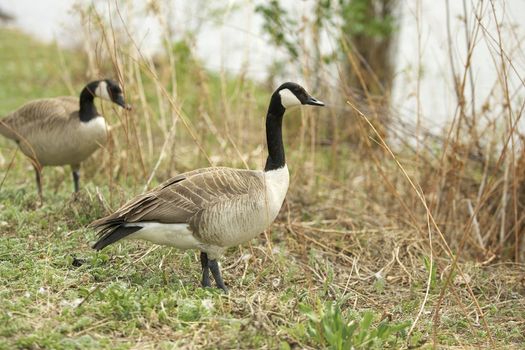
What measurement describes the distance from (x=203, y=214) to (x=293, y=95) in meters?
1.08

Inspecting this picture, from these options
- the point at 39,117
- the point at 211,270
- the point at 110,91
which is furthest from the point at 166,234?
the point at 39,117

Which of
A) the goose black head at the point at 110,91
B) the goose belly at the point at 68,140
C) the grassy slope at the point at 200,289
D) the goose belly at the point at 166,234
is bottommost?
the grassy slope at the point at 200,289

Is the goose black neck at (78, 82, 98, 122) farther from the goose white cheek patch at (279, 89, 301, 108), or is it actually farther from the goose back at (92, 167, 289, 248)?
the goose white cheek patch at (279, 89, 301, 108)

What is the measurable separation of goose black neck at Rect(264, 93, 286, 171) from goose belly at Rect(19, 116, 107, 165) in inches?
77.2

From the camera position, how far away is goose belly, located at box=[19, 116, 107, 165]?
20.9ft

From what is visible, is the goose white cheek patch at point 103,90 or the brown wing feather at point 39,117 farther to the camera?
the brown wing feather at point 39,117

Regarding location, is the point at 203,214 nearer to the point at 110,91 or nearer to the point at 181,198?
the point at 181,198

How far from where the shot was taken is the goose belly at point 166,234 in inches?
174

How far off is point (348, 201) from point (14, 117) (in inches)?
129

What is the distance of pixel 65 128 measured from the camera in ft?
21.1

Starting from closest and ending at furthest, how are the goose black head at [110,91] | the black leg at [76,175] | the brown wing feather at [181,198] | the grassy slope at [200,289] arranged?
the grassy slope at [200,289], the brown wing feather at [181,198], the goose black head at [110,91], the black leg at [76,175]

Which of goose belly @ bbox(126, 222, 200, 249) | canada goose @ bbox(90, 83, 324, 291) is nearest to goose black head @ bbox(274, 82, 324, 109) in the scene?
canada goose @ bbox(90, 83, 324, 291)

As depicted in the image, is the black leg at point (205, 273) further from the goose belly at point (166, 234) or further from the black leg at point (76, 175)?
the black leg at point (76, 175)

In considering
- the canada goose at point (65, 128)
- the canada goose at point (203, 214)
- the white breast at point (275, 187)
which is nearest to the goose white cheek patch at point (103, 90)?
the canada goose at point (65, 128)
